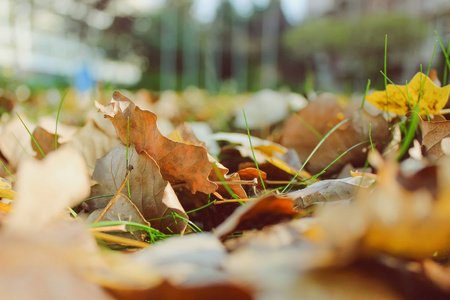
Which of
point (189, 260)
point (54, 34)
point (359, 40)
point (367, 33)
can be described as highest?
point (54, 34)

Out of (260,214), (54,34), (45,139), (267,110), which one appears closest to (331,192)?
(260,214)

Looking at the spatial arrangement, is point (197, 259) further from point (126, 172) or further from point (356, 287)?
point (126, 172)

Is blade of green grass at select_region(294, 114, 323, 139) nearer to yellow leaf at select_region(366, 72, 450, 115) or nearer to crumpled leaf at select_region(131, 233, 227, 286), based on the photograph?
yellow leaf at select_region(366, 72, 450, 115)

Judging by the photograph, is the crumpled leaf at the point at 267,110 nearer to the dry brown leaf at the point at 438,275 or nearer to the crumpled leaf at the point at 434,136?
the crumpled leaf at the point at 434,136

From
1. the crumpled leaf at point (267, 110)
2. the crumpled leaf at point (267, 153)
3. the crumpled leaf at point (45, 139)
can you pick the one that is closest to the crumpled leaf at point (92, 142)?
the crumpled leaf at point (45, 139)

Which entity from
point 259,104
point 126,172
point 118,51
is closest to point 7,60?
point 259,104

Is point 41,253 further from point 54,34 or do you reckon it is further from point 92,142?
point 54,34

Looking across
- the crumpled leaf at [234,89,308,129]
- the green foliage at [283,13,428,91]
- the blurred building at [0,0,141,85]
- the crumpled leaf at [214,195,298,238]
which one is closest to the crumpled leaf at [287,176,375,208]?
the crumpled leaf at [214,195,298,238]
